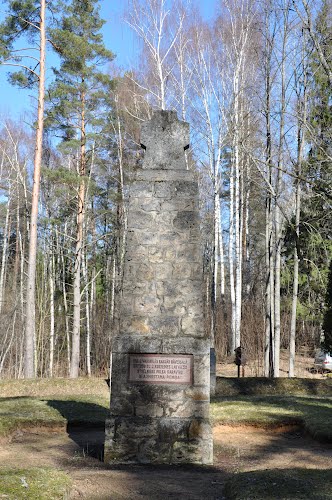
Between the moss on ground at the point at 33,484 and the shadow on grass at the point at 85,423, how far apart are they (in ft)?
5.72

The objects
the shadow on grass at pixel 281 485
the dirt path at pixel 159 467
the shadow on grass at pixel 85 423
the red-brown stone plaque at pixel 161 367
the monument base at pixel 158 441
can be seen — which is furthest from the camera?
the shadow on grass at pixel 85 423

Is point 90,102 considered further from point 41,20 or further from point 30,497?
point 30,497

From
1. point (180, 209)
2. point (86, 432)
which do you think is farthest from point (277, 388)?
point (180, 209)

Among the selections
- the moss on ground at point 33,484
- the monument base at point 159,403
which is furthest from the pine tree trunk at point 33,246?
the moss on ground at point 33,484

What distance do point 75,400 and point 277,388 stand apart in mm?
4931

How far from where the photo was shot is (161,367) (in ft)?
20.9

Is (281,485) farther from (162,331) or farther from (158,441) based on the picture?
(162,331)

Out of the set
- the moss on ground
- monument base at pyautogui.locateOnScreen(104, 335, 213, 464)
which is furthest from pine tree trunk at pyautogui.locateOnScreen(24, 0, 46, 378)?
the moss on ground

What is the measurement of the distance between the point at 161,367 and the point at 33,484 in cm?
220

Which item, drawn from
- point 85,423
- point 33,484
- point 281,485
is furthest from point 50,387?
point 281,485

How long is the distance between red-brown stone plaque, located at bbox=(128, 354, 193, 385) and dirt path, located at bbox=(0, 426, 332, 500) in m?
0.97

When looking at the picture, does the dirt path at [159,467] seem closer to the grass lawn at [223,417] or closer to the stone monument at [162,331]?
the grass lawn at [223,417]

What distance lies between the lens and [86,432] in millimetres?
8391

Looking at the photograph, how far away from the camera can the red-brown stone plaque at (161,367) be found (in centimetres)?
636
